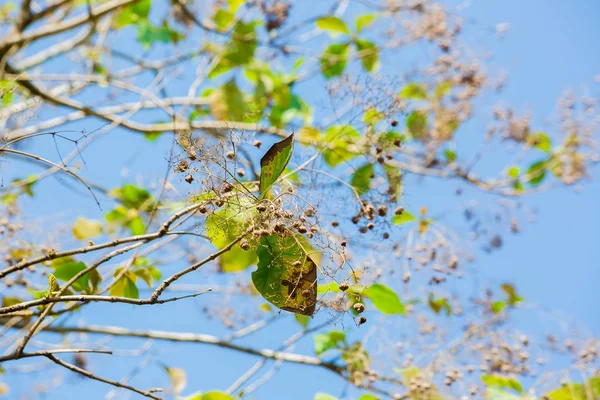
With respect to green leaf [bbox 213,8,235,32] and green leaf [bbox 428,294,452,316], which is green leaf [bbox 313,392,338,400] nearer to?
green leaf [bbox 428,294,452,316]

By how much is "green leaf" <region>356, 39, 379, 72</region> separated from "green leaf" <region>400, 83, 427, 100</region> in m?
0.22

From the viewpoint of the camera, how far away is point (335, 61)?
2.98 metres

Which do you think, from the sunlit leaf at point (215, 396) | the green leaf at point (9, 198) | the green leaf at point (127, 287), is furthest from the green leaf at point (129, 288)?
the green leaf at point (9, 198)

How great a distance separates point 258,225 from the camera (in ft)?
3.23

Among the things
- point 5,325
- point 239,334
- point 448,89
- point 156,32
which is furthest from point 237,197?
point 448,89

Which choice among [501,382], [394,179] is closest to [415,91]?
[501,382]

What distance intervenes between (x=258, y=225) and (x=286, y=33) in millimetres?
2156

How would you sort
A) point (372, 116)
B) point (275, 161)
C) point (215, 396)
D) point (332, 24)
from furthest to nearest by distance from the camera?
point (332, 24) < point (215, 396) < point (372, 116) < point (275, 161)

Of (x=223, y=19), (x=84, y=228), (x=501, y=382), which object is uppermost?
(x=223, y=19)

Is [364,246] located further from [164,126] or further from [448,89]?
[448,89]

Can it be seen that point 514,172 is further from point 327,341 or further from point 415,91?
point 327,341

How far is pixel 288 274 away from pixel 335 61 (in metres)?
2.12

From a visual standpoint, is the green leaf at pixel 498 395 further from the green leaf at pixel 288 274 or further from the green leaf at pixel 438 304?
the green leaf at pixel 288 274

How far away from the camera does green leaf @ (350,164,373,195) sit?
1.37 meters
